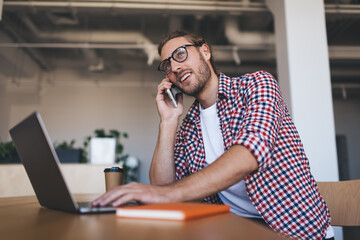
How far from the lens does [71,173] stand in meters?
2.70

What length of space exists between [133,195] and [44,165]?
0.75 feet

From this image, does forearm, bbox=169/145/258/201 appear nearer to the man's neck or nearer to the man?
the man

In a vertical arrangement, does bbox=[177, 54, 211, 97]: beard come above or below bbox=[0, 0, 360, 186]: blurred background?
below

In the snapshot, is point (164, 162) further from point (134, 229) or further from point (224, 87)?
point (134, 229)

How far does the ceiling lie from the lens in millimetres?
4602

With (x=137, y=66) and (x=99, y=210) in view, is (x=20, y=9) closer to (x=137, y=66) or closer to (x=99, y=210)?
(x=137, y=66)

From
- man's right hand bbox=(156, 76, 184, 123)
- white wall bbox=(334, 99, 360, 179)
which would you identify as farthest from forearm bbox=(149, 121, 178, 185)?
white wall bbox=(334, 99, 360, 179)

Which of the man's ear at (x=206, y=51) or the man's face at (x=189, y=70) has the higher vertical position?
the man's ear at (x=206, y=51)

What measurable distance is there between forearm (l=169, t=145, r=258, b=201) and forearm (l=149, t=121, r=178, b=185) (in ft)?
1.61

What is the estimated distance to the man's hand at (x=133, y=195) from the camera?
2.34 ft

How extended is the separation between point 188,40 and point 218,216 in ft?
3.68

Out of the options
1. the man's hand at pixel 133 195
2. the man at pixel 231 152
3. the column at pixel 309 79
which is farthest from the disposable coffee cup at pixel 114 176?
the column at pixel 309 79

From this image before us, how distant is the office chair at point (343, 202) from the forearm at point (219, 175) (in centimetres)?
67

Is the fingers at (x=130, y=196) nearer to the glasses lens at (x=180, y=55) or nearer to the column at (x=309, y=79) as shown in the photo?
the glasses lens at (x=180, y=55)
